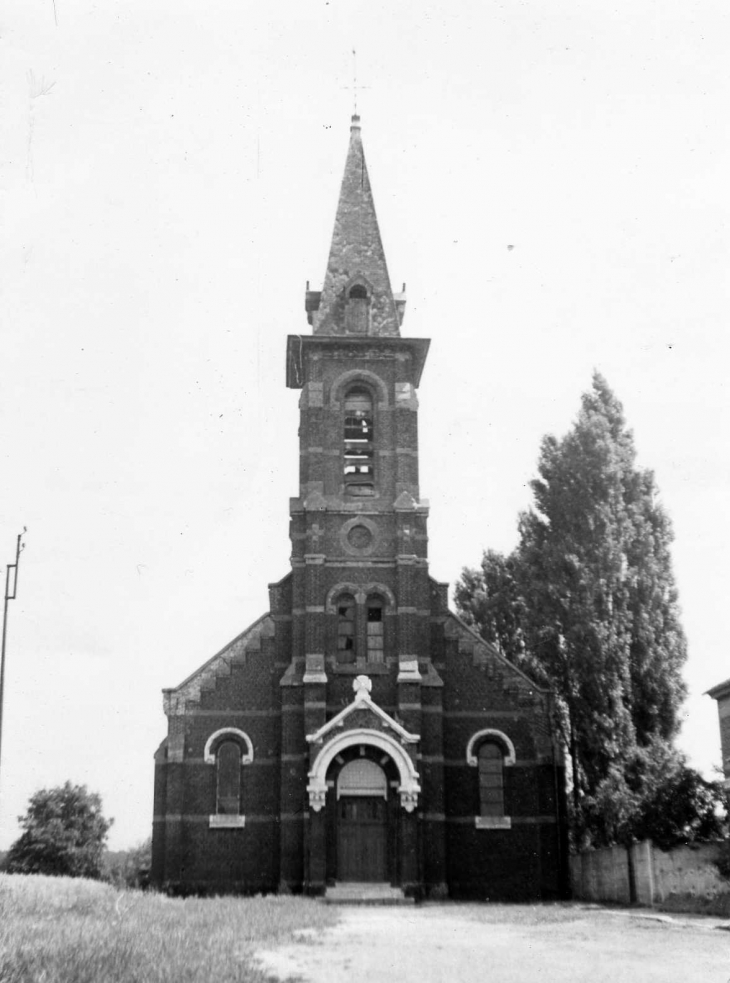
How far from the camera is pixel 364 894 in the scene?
29.6 meters

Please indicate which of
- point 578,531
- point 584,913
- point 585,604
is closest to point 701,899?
point 584,913

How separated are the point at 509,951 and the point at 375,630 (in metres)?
17.3

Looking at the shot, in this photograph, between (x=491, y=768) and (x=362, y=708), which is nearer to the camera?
(x=362, y=708)

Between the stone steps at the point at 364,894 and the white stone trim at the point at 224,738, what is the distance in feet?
15.1

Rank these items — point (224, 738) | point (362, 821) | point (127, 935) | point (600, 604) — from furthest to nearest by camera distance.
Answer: point (600, 604)
point (224, 738)
point (362, 821)
point (127, 935)

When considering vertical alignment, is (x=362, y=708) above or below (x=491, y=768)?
above

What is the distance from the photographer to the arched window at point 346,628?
32969 millimetres

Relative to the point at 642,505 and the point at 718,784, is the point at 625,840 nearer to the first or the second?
the point at 718,784

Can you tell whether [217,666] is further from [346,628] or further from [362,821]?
[362,821]

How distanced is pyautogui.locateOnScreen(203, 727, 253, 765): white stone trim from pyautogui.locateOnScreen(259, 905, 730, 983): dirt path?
9310mm

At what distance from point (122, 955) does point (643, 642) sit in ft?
81.5

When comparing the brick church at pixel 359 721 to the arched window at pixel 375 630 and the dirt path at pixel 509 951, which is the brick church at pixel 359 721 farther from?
the dirt path at pixel 509 951

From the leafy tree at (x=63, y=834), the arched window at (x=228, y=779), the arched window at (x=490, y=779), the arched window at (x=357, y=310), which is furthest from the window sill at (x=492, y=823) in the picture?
the leafy tree at (x=63, y=834)

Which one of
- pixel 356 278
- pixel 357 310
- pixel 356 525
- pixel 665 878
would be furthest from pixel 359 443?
pixel 665 878
